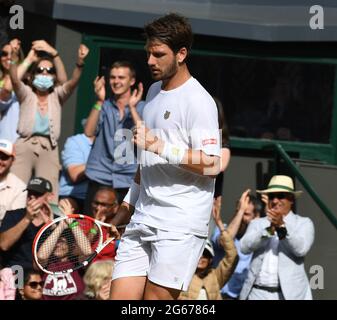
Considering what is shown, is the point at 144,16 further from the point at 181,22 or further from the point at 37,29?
the point at 181,22

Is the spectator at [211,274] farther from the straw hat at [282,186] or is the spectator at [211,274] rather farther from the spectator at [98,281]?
the spectator at [98,281]

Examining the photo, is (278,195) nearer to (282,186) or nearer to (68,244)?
(282,186)

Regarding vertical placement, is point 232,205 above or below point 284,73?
below

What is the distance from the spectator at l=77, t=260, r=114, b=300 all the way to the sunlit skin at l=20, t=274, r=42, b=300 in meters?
0.38

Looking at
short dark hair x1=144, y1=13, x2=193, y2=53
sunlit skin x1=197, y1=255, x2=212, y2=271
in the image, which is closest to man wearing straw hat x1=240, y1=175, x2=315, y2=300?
sunlit skin x1=197, y1=255, x2=212, y2=271

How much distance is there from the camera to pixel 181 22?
6312 millimetres

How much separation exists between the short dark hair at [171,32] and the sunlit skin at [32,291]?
3178mm

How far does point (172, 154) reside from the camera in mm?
6031

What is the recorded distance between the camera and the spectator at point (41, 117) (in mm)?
9828

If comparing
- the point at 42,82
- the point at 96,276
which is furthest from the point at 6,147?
the point at 96,276

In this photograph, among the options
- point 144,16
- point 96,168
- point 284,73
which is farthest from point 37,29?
point 284,73

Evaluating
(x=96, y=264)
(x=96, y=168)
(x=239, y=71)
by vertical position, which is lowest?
(x=96, y=264)

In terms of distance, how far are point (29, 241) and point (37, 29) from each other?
2808 millimetres

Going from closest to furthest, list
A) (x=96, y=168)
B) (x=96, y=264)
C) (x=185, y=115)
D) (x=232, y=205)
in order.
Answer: (x=185, y=115)
(x=96, y=264)
(x=96, y=168)
(x=232, y=205)
